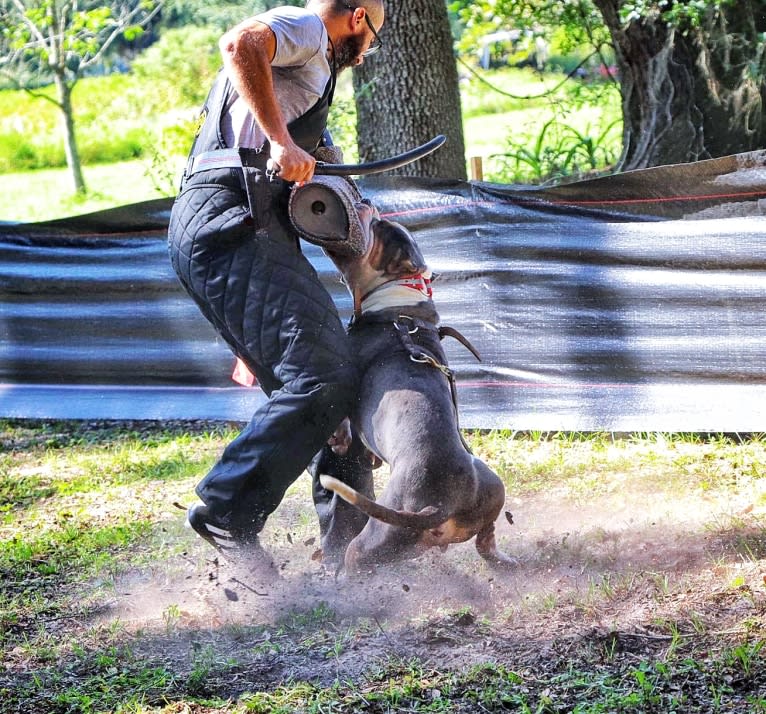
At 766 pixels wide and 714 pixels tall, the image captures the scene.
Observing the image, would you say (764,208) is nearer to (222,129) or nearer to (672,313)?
(672,313)

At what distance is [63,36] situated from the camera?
13648 millimetres

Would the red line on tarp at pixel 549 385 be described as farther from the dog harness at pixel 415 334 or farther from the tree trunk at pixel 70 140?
the tree trunk at pixel 70 140

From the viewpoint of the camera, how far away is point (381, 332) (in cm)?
334

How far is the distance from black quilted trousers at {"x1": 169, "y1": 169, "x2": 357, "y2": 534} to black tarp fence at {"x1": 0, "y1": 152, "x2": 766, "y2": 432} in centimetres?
219

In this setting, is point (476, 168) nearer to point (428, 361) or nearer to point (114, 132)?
point (428, 361)

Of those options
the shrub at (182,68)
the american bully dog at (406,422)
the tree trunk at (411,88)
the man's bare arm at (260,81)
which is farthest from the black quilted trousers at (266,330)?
the shrub at (182,68)

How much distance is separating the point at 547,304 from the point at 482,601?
89.1 inches

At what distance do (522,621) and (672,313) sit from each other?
235 centimetres

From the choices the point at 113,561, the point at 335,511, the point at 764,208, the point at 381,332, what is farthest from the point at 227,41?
the point at 764,208

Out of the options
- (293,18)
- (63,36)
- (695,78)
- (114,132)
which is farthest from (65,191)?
(293,18)

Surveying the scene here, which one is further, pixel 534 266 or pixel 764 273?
pixel 534 266

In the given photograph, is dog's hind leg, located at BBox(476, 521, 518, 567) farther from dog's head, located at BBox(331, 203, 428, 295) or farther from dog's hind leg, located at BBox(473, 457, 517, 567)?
dog's head, located at BBox(331, 203, 428, 295)

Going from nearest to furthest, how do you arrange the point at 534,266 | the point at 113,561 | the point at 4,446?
1. the point at 113,561
2. the point at 534,266
3. the point at 4,446

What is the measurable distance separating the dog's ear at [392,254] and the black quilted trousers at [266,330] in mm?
249
